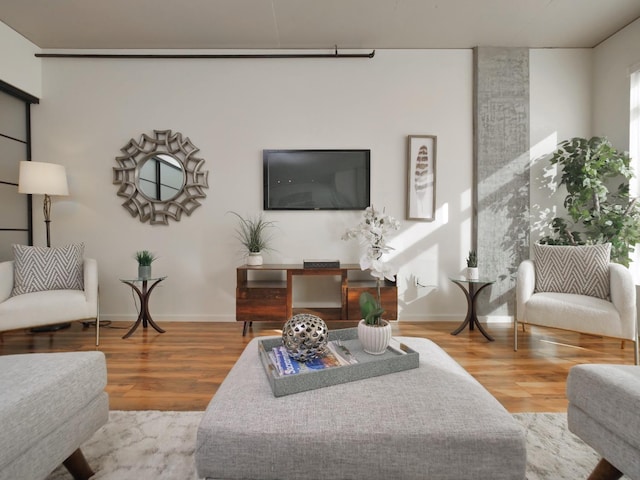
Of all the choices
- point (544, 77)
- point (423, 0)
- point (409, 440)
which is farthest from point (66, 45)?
point (544, 77)

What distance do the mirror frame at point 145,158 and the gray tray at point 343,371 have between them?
248 centimetres

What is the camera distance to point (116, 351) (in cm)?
257

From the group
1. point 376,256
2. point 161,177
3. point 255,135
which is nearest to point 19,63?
point 161,177

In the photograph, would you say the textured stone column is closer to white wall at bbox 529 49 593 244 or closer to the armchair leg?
white wall at bbox 529 49 593 244

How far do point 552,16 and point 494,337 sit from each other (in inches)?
112

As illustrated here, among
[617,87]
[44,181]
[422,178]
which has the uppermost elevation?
[617,87]

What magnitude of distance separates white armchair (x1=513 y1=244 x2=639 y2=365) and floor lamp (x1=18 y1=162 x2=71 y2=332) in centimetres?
401

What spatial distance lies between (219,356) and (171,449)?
112 cm

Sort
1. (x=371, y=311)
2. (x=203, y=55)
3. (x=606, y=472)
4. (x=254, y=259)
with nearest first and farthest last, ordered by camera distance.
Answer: (x=606, y=472)
(x=371, y=311)
(x=254, y=259)
(x=203, y=55)

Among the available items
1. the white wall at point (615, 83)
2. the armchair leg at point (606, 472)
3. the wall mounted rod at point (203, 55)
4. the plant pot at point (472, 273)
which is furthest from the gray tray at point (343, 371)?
the white wall at point (615, 83)

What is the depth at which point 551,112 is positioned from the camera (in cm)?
346

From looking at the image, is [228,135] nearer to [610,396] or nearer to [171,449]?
[171,449]

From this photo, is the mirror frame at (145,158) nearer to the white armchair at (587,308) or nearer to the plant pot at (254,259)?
the plant pot at (254,259)

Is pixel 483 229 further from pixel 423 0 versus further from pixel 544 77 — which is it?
pixel 423 0
